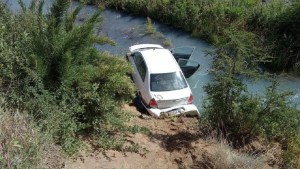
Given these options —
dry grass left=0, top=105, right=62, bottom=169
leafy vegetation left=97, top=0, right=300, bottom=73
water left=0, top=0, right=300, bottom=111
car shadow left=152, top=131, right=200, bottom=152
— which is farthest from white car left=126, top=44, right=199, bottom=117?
dry grass left=0, top=105, right=62, bottom=169

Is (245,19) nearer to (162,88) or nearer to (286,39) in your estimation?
(286,39)

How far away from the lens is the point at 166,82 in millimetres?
11719

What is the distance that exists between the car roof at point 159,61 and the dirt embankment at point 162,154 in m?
1.95

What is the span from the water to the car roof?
6.02ft

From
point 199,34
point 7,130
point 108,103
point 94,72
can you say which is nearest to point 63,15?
point 94,72

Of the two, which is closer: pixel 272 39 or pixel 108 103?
pixel 108 103

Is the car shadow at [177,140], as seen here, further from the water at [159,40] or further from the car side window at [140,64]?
the water at [159,40]

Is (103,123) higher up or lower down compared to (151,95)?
higher up

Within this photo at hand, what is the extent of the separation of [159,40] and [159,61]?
5866 millimetres

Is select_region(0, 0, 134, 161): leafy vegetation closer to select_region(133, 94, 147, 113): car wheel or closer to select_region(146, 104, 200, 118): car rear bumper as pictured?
select_region(146, 104, 200, 118): car rear bumper

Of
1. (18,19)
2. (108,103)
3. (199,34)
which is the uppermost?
(18,19)

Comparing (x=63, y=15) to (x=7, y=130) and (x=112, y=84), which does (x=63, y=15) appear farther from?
(x=7, y=130)

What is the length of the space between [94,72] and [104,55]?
1.09 metres

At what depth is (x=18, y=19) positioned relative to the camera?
8.77 m
